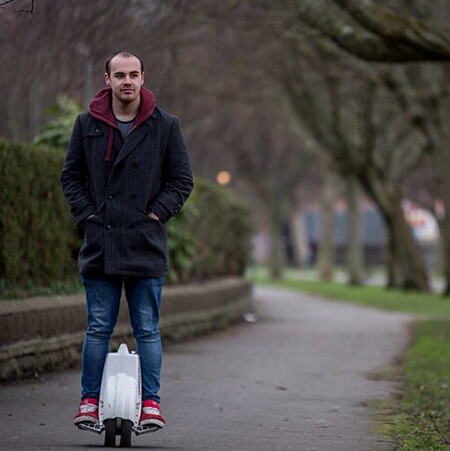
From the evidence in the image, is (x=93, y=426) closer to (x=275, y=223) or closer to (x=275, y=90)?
(x=275, y=90)

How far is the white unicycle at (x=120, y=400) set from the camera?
5734 millimetres

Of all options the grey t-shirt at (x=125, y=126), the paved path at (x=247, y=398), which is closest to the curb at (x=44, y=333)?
the paved path at (x=247, y=398)

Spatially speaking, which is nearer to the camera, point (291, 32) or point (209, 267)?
point (209, 267)

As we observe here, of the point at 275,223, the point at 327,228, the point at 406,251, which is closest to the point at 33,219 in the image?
the point at 406,251

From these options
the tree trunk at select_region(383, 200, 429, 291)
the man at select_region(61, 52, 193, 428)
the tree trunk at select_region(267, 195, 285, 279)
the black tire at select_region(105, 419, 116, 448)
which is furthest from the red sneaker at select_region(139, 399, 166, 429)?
the tree trunk at select_region(267, 195, 285, 279)

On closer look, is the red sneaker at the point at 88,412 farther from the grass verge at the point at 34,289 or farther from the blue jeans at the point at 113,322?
the grass verge at the point at 34,289

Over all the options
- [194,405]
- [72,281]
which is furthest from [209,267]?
[194,405]

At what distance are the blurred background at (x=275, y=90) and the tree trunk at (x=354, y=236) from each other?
6 centimetres

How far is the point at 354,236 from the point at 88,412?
36442 mm

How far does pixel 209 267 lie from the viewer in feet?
59.7

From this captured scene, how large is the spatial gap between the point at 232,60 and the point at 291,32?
807cm

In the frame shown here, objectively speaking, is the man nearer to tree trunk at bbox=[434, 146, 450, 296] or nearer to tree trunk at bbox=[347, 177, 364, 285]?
tree trunk at bbox=[434, 146, 450, 296]

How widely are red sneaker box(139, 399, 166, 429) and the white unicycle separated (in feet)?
0.09

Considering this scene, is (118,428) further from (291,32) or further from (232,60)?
(232,60)
